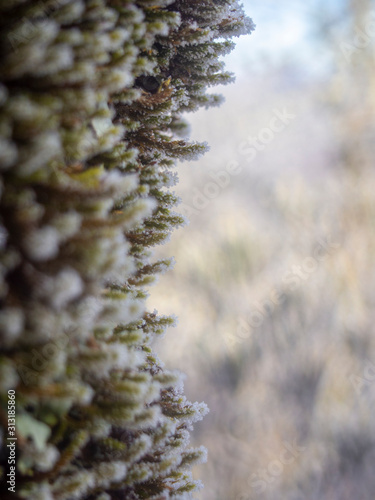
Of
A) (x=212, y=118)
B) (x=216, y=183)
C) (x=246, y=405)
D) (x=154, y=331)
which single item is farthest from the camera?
(x=212, y=118)

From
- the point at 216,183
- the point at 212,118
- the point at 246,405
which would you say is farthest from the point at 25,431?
the point at 212,118

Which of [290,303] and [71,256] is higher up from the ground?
[290,303]

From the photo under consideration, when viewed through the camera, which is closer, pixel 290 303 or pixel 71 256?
pixel 71 256

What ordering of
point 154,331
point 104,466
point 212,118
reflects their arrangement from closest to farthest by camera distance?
point 104,466 → point 154,331 → point 212,118

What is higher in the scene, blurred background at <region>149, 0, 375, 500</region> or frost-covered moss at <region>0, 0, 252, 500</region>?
blurred background at <region>149, 0, 375, 500</region>

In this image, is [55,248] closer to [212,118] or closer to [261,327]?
[261,327]

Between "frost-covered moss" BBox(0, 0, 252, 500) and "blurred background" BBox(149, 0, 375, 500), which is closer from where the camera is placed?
"frost-covered moss" BBox(0, 0, 252, 500)
